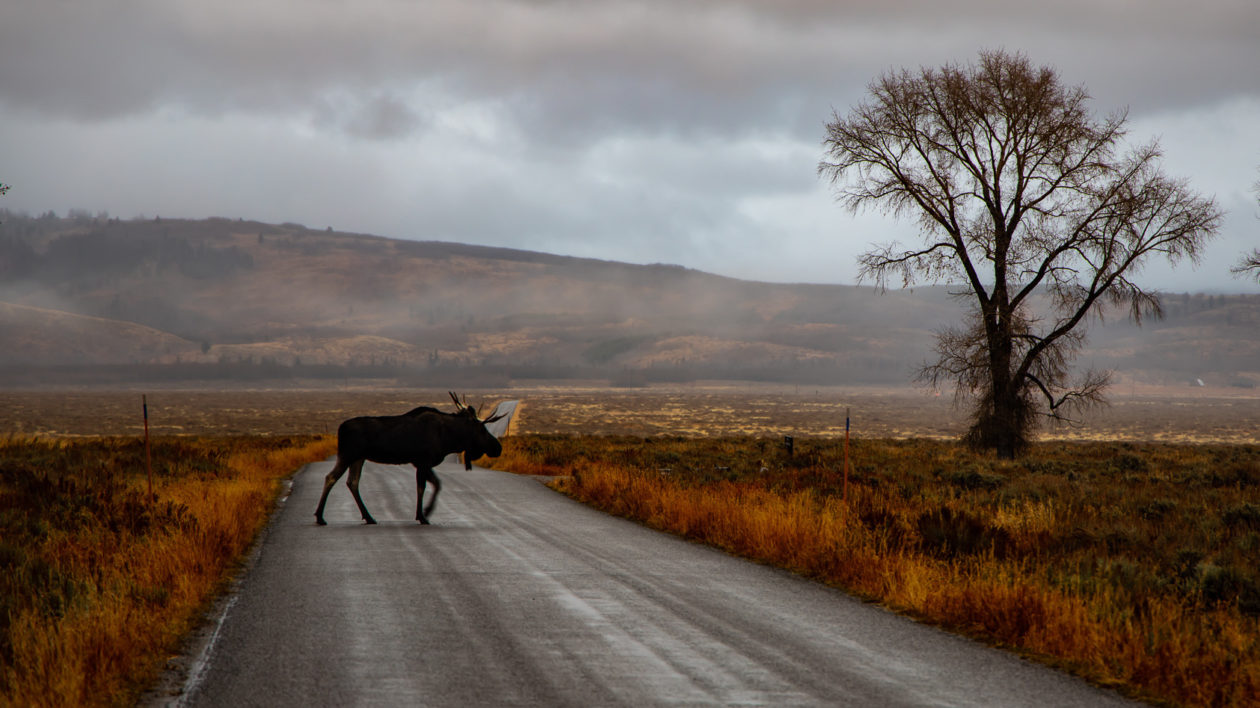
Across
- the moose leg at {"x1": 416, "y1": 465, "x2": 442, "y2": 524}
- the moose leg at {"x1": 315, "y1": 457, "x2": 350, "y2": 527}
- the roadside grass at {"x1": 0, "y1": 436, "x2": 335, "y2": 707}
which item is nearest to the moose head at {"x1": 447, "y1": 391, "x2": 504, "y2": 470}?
the moose leg at {"x1": 416, "y1": 465, "x2": 442, "y2": 524}

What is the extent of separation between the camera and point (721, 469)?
28109 millimetres

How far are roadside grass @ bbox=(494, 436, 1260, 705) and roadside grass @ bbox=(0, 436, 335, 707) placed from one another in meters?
6.76

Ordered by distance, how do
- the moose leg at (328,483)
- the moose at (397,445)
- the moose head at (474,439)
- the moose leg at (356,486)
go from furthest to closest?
the moose head at (474,439) → the moose at (397,445) → the moose leg at (356,486) → the moose leg at (328,483)

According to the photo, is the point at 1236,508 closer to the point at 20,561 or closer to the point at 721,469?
the point at 721,469

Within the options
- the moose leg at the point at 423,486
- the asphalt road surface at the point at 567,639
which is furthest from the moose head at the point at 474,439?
the asphalt road surface at the point at 567,639

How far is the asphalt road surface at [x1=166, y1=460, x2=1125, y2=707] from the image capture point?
6.61 m

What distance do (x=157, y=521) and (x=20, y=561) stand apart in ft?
9.04

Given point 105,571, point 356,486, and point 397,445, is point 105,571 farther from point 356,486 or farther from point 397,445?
point 397,445

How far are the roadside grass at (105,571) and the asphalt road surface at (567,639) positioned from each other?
49 centimetres

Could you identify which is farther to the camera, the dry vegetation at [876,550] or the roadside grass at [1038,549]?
the roadside grass at [1038,549]

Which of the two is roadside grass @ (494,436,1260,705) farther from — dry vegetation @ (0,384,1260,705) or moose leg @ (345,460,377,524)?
moose leg @ (345,460,377,524)

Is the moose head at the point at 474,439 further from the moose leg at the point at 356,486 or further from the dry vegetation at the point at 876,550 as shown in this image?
the dry vegetation at the point at 876,550

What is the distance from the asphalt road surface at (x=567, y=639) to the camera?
6.61m

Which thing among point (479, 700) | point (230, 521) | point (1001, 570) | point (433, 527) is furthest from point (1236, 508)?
point (230, 521)
